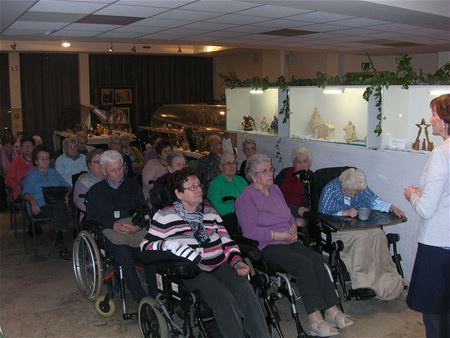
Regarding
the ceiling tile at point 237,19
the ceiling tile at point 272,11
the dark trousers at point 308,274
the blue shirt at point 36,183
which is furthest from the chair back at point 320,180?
the blue shirt at point 36,183

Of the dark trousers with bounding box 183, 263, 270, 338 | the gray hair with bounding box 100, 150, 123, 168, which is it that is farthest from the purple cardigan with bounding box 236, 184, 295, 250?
the gray hair with bounding box 100, 150, 123, 168

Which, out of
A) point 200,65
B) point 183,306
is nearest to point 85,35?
point 183,306

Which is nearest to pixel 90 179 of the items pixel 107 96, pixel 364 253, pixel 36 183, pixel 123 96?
pixel 36 183

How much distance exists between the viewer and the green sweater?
4.24 m

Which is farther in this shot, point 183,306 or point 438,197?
point 183,306

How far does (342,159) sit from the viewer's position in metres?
4.73

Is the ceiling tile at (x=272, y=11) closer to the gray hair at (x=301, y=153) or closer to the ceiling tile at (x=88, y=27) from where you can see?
the gray hair at (x=301, y=153)

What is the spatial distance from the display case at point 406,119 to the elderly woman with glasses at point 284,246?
1.27 meters

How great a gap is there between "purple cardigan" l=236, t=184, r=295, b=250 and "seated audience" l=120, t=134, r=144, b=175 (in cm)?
323

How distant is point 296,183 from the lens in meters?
4.56

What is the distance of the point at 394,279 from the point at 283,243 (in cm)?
95

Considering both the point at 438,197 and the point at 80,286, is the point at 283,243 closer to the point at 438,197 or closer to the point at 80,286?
the point at 438,197

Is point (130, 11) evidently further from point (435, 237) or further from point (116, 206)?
point (435, 237)

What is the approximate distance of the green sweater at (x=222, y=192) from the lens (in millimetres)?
4242
